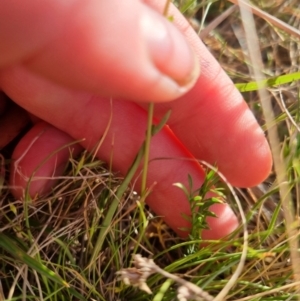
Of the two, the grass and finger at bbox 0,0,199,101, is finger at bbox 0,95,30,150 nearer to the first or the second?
the grass

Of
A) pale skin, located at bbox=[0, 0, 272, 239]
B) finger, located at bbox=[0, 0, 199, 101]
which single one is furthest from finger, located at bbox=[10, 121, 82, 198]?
finger, located at bbox=[0, 0, 199, 101]

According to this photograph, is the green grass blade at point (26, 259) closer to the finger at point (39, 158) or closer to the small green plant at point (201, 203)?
the finger at point (39, 158)

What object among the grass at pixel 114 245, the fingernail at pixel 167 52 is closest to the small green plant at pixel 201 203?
the grass at pixel 114 245

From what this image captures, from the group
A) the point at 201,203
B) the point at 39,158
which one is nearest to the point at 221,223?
the point at 201,203

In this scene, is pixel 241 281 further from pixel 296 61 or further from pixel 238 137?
pixel 296 61

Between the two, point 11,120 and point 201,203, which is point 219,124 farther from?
point 11,120

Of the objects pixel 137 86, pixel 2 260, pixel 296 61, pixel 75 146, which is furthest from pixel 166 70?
pixel 296 61
